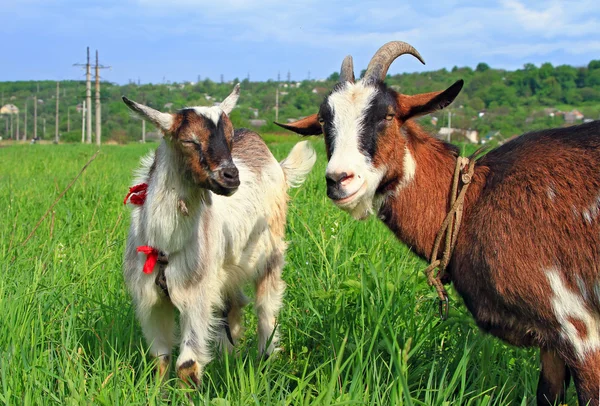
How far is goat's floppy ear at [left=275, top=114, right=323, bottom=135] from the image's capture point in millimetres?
3513

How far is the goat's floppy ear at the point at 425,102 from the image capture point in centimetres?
301

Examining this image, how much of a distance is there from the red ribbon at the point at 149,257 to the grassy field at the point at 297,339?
418mm

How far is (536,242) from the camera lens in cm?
287

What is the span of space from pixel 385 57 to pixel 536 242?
1256 millimetres

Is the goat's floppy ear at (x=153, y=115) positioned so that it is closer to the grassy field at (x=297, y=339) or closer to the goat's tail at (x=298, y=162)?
the grassy field at (x=297, y=339)

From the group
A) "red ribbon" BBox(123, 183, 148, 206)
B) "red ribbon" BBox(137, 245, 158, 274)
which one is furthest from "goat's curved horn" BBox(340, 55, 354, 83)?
"red ribbon" BBox(137, 245, 158, 274)

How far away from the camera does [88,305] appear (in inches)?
155

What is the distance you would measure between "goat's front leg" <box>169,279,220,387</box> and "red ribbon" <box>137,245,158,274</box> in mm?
185

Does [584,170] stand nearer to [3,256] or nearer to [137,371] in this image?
[137,371]

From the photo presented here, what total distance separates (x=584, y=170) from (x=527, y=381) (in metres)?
1.23

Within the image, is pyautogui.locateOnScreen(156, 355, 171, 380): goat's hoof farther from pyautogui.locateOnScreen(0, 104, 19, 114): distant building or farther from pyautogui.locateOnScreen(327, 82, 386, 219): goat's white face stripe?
pyautogui.locateOnScreen(0, 104, 19, 114): distant building

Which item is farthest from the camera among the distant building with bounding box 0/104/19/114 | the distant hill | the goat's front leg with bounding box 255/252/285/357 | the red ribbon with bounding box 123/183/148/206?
the distant building with bounding box 0/104/19/114

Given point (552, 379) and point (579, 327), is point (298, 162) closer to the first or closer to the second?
point (552, 379)

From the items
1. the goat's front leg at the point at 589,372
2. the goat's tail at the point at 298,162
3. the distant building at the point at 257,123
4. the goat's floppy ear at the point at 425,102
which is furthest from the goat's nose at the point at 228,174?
the distant building at the point at 257,123
